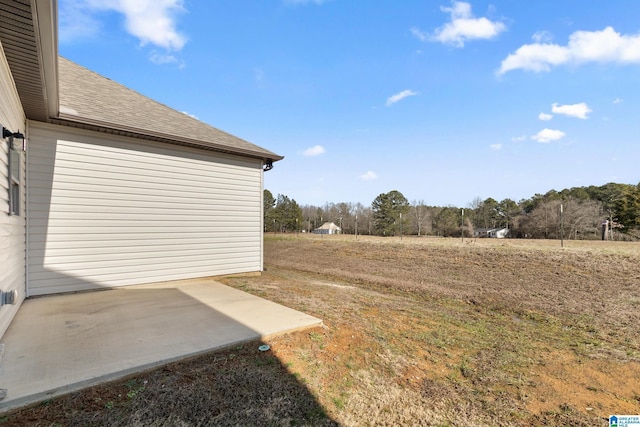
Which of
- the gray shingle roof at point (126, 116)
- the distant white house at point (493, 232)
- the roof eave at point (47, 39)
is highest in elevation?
the gray shingle roof at point (126, 116)

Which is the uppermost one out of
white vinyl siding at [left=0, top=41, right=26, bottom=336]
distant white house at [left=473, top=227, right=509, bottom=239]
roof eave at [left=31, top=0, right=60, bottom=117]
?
roof eave at [left=31, top=0, right=60, bottom=117]

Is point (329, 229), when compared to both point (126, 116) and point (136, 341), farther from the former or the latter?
point (136, 341)

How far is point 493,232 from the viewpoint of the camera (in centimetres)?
3894

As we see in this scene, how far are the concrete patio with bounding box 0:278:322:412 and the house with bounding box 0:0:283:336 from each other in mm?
457

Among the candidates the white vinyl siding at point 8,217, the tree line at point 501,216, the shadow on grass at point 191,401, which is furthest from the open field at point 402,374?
the tree line at point 501,216

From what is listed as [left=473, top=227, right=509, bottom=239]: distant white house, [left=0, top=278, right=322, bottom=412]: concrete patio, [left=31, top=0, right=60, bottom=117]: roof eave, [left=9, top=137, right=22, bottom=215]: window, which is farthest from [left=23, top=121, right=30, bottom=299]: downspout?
[left=473, top=227, right=509, bottom=239]: distant white house

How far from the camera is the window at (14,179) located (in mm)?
3193

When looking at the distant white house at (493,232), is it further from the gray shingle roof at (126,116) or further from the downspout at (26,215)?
the downspout at (26,215)

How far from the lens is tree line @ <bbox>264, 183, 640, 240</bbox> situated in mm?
24266

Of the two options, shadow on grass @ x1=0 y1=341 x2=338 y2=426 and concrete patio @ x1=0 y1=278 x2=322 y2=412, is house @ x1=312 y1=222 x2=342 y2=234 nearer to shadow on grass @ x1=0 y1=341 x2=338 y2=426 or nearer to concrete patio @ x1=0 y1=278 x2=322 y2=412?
concrete patio @ x1=0 y1=278 x2=322 y2=412

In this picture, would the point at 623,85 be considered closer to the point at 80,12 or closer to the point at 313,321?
the point at 313,321

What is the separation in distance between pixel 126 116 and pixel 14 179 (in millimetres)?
2500

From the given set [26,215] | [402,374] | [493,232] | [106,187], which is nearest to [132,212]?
[106,187]

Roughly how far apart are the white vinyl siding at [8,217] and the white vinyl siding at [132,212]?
0.66m
